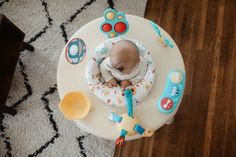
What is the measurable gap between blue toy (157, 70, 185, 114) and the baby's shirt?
7 centimetres

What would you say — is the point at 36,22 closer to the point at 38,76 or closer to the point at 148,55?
the point at 38,76

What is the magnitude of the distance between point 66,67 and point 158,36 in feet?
A: 0.87

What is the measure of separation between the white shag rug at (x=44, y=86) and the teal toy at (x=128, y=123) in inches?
12.2

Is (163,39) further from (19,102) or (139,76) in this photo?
(19,102)

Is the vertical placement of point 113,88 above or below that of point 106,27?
below

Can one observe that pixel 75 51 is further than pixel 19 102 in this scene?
No

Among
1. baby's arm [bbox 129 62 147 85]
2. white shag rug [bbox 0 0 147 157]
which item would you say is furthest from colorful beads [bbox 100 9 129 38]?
white shag rug [bbox 0 0 147 157]

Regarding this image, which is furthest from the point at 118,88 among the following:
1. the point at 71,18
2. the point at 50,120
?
the point at 71,18

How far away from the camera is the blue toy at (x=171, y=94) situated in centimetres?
83

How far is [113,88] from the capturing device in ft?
2.77

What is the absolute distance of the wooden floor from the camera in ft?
3.59

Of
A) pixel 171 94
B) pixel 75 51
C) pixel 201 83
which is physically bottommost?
pixel 201 83

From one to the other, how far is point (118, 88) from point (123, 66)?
0.07 metres

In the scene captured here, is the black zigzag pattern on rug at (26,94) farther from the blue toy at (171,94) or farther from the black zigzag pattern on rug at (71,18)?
the blue toy at (171,94)
